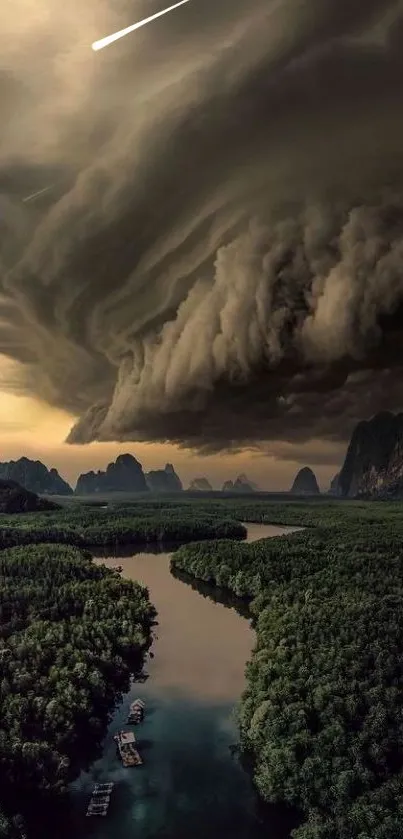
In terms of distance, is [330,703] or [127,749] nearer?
[330,703]

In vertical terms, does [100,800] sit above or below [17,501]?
below

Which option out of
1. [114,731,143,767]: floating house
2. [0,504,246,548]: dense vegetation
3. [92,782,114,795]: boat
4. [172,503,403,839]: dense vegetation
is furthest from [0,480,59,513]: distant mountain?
[92,782,114,795]: boat

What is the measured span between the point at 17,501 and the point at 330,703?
12874 cm

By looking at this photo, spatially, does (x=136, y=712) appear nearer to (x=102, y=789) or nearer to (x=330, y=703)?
(x=102, y=789)

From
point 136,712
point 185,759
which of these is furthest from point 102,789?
point 136,712

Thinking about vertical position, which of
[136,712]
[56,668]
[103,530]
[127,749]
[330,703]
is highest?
[103,530]

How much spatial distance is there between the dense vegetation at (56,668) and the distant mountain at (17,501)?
8760cm

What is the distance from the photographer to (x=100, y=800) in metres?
26.2

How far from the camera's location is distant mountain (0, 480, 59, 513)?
145375 millimetres

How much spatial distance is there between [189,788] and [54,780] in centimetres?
560

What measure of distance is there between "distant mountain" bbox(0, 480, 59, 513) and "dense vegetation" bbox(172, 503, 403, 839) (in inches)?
3928

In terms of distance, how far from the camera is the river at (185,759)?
24594 mm

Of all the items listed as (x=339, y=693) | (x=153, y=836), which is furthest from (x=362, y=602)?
(x=153, y=836)

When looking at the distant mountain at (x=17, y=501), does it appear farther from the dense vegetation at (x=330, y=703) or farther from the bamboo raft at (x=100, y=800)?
the bamboo raft at (x=100, y=800)
